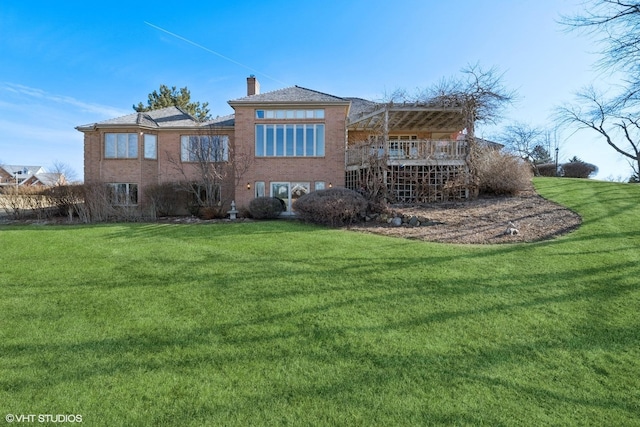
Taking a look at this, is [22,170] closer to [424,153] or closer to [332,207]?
[332,207]

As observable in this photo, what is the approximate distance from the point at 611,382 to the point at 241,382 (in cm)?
379

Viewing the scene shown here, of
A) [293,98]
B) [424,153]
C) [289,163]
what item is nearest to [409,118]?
[424,153]

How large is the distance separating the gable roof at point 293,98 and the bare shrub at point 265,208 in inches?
213

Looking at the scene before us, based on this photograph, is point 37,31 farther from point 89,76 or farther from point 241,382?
point 241,382

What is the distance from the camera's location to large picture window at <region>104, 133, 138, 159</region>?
18.0 m

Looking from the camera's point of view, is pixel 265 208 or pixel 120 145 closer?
pixel 265 208

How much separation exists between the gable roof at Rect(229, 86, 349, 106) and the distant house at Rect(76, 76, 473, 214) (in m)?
0.05

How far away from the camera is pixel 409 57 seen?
14484mm

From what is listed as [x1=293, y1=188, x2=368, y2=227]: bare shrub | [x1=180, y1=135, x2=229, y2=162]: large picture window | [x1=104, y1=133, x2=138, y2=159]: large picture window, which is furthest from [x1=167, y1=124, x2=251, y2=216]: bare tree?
[x1=293, y1=188, x2=368, y2=227]: bare shrub

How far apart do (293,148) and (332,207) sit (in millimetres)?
6719

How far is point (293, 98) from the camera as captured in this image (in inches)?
648

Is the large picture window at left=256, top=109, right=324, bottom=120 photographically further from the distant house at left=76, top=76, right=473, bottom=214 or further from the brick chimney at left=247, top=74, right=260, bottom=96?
the brick chimney at left=247, top=74, right=260, bottom=96

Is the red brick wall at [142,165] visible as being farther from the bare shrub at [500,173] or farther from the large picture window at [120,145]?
the bare shrub at [500,173]

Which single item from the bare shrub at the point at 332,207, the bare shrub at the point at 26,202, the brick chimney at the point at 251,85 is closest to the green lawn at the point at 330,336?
the bare shrub at the point at 332,207
